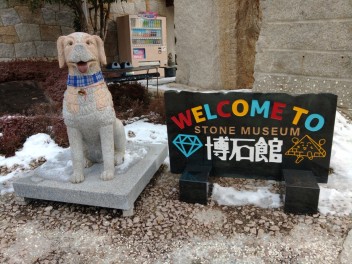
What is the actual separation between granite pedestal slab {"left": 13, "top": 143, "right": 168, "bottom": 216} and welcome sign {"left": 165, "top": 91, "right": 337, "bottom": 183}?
400mm

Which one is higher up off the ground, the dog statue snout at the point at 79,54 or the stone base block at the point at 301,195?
the dog statue snout at the point at 79,54

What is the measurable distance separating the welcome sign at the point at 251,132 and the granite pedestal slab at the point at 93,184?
1.31ft

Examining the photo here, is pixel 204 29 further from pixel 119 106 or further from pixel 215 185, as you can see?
pixel 215 185

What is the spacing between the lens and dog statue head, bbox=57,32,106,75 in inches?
93.9

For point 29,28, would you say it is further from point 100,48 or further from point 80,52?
point 80,52

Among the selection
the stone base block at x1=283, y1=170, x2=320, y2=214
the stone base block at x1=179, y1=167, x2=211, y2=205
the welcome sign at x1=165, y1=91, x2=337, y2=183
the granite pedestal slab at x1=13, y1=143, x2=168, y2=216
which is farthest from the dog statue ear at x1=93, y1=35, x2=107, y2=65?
the stone base block at x1=283, y1=170, x2=320, y2=214

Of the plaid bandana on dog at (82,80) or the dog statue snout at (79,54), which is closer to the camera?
the dog statue snout at (79,54)

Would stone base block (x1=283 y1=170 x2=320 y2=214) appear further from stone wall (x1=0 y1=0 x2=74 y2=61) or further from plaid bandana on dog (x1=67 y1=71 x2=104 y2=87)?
stone wall (x1=0 y1=0 x2=74 y2=61)

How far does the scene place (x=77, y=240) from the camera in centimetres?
238

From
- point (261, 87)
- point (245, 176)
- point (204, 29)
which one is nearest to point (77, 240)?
point (245, 176)

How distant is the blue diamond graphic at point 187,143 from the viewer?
2.90 metres

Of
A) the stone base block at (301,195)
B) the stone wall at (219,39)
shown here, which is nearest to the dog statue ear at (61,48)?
the stone base block at (301,195)

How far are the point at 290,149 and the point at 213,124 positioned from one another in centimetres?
73

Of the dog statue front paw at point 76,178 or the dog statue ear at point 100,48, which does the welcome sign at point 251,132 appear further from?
the dog statue front paw at point 76,178
